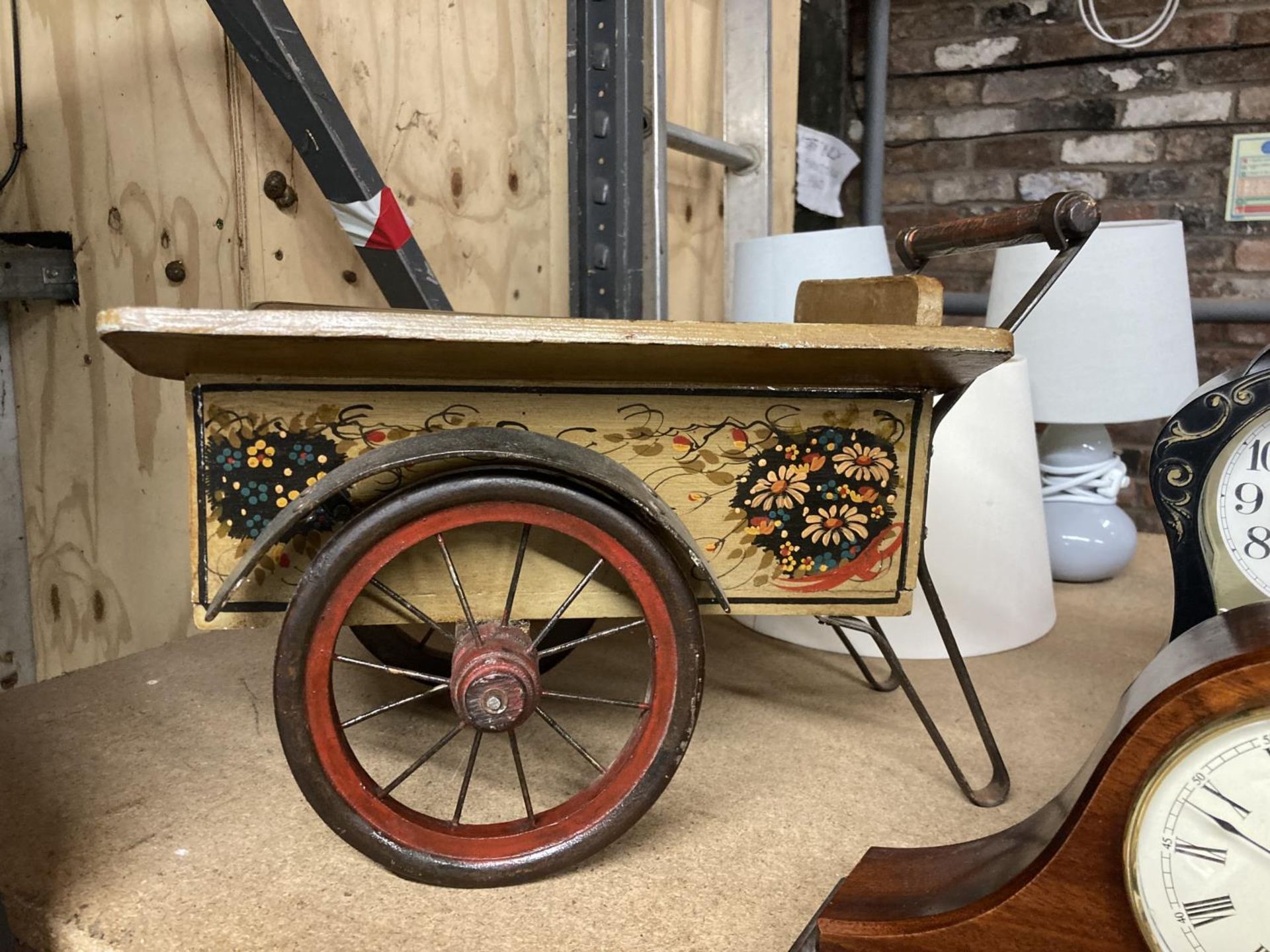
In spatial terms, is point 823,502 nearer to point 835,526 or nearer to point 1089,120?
point 835,526

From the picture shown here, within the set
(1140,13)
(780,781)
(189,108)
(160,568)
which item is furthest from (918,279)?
(1140,13)

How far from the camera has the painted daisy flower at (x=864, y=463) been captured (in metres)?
1.03

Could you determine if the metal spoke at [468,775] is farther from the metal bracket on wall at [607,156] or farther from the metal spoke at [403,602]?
the metal bracket on wall at [607,156]

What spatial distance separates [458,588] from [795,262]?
1.05 meters

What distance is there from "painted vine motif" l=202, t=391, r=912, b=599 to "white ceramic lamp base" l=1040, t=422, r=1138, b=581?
44.1 inches

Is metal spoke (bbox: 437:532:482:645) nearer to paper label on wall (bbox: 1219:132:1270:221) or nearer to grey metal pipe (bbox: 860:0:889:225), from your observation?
grey metal pipe (bbox: 860:0:889:225)

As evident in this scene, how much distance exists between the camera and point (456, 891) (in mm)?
962

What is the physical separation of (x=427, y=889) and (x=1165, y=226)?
1580mm

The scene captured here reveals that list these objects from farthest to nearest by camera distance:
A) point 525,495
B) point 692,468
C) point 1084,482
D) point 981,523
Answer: point 1084,482, point 981,523, point 692,468, point 525,495

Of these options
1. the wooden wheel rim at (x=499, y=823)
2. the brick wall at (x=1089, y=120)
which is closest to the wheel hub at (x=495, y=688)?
the wooden wheel rim at (x=499, y=823)

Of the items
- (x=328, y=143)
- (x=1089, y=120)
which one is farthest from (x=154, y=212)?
(x=1089, y=120)

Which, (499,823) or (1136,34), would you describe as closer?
(499,823)

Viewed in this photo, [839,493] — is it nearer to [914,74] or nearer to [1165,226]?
[1165,226]

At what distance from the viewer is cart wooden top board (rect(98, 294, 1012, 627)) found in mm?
845
